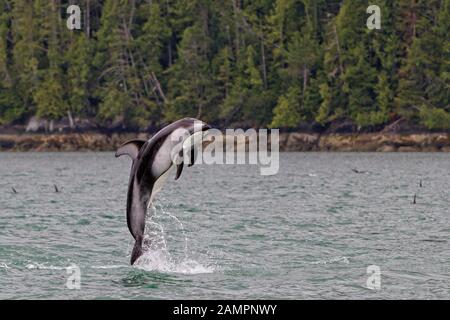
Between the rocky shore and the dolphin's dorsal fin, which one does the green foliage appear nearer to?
the rocky shore

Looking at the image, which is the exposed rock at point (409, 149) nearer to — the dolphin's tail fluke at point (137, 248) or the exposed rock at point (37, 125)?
the exposed rock at point (37, 125)

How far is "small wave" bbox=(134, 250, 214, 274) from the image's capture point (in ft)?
89.0

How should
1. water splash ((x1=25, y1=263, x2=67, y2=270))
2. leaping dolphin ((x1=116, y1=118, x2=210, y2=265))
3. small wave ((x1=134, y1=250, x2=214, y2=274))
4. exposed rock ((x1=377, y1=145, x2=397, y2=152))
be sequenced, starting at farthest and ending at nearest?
1. exposed rock ((x1=377, y1=145, x2=397, y2=152))
2. water splash ((x1=25, y1=263, x2=67, y2=270))
3. small wave ((x1=134, y1=250, x2=214, y2=274))
4. leaping dolphin ((x1=116, y1=118, x2=210, y2=265))

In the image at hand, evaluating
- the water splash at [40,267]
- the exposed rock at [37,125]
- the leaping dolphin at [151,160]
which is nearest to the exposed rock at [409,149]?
the exposed rock at [37,125]

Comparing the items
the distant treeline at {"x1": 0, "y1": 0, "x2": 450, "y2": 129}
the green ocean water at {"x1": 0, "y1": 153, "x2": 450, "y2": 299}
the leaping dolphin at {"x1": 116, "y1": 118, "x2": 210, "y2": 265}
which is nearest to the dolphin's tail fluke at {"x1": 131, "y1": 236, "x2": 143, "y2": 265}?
the leaping dolphin at {"x1": 116, "y1": 118, "x2": 210, "y2": 265}

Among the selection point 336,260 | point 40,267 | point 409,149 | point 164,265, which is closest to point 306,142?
point 409,149

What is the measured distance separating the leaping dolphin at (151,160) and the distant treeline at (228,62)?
11174 cm

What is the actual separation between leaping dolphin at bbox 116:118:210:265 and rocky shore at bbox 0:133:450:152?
109 m

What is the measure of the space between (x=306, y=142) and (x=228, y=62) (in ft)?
58.0

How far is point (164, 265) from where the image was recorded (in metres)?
27.6

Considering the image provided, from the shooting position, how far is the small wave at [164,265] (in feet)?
89.0

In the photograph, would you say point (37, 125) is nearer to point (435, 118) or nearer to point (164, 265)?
point (435, 118)

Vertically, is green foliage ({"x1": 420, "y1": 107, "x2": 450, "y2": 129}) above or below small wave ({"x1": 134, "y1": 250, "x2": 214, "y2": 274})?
below
